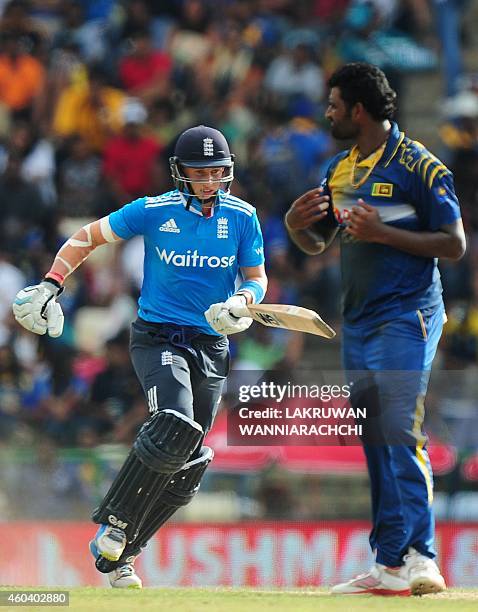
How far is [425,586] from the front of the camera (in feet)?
19.4

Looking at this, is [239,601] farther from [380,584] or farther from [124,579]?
[124,579]

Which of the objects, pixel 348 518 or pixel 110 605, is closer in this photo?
pixel 110 605

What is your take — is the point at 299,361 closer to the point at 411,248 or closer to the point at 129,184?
the point at 129,184

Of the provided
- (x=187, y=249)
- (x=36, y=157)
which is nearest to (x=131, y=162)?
(x=36, y=157)

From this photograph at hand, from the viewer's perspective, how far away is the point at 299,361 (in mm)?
11180

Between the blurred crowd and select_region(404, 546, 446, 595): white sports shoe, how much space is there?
442 centimetres

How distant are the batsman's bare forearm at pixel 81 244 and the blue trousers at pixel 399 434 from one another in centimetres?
123

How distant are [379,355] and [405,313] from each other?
0.71 feet

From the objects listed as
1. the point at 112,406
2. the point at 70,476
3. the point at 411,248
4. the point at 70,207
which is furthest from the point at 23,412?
the point at 411,248

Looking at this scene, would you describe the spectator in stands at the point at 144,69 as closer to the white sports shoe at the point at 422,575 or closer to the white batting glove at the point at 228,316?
the white batting glove at the point at 228,316

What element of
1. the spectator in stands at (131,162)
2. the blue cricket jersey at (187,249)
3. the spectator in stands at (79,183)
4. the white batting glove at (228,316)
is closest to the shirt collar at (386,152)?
the blue cricket jersey at (187,249)

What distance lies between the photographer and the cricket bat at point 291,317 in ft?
19.4

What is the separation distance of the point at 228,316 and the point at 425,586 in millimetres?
1421

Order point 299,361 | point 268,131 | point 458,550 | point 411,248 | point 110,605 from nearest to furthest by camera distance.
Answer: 1. point 110,605
2. point 411,248
3. point 458,550
4. point 299,361
5. point 268,131
